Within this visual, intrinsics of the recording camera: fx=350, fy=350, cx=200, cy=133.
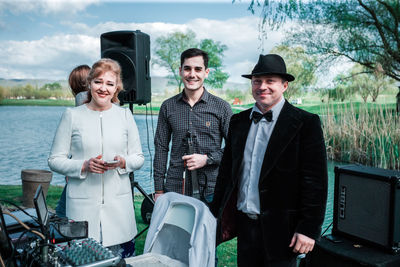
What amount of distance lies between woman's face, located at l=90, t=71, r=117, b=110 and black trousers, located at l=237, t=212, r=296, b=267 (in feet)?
3.26

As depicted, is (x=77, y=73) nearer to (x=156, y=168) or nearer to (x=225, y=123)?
(x=156, y=168)

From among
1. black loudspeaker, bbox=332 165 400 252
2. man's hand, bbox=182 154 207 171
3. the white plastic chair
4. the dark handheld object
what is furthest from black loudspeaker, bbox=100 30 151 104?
black loudspeaker, bbox=332 165 400 252

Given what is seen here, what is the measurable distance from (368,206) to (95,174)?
67.7 inches

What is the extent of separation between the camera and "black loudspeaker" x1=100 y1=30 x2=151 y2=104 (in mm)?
3008

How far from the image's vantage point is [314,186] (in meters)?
1.60

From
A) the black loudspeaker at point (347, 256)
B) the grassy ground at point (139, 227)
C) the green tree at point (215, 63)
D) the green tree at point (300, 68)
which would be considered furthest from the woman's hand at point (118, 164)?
the green tree at point (215, 63)

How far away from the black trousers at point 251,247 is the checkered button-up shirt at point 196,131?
62 cm

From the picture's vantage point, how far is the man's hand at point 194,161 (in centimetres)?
225

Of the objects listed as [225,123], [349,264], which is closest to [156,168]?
[225,123]

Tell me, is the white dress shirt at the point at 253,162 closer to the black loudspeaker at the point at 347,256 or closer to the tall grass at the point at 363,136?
the black loudspeaker at the point at 347,256

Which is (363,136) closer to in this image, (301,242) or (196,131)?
(196,131)

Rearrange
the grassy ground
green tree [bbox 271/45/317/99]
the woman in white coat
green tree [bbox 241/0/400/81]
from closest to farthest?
the woman in white coat < the grassy ground < green tree [bbox 241/0/400/81] < green tree [bbox 271/45/317/99]

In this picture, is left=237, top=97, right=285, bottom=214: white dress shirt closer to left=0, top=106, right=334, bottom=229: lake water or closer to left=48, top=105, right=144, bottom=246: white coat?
left=48, top=105, right=144, bottom=246: white coat

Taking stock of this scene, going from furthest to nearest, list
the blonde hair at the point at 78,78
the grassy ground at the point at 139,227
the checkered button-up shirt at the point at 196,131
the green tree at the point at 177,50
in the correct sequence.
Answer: the green tree at the point at 177,50, the grassy ground at the point at 139,227, the blonde hair at the point at 78,78, the checkered button-up shirt at the point at 196,131
